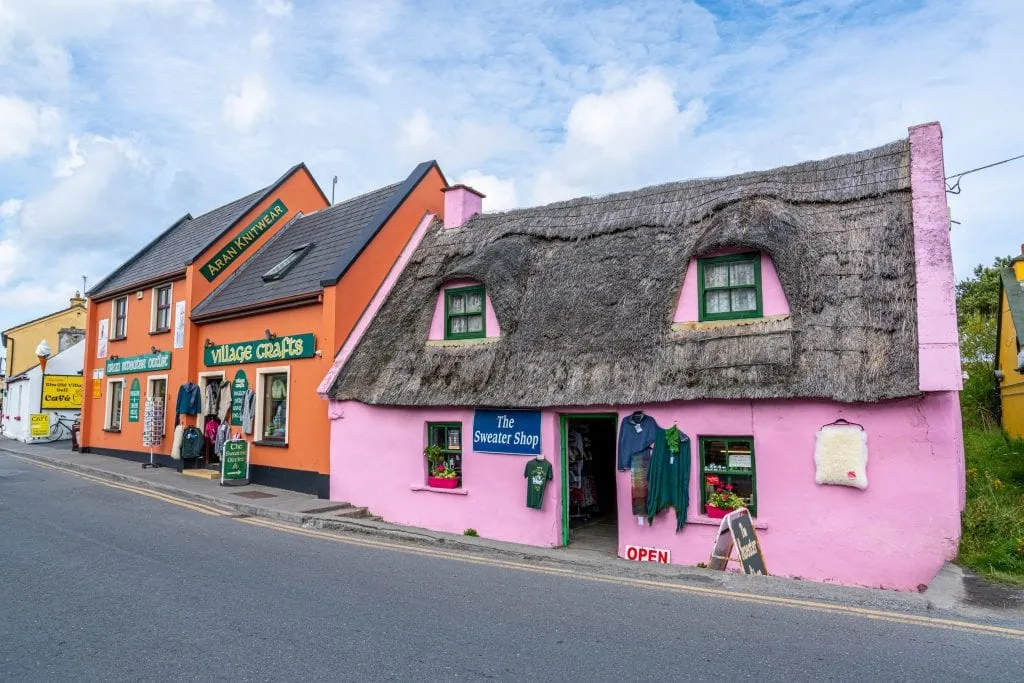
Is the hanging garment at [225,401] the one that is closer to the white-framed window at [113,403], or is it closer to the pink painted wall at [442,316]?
the pink painted wall at [442,316]

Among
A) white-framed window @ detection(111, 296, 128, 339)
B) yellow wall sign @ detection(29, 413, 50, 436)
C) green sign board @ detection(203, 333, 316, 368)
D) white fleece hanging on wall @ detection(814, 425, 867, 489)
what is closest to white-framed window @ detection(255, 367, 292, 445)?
green sign board @ detection(203, 333, 316, 368)

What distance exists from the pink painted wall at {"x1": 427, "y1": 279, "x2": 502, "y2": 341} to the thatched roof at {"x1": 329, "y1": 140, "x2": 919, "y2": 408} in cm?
17

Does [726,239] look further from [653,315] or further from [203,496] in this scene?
[203,496]

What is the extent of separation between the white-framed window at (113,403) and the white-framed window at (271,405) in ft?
29.4

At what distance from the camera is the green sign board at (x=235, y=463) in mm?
14812

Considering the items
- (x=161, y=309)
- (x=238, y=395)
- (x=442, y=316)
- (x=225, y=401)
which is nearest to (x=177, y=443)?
(x=225, y=401)

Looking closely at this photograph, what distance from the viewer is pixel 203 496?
1332 cm

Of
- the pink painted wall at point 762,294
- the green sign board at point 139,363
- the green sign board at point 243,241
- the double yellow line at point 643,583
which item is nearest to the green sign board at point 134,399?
the green sign board at point 139,363

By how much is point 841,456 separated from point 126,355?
67.9ft

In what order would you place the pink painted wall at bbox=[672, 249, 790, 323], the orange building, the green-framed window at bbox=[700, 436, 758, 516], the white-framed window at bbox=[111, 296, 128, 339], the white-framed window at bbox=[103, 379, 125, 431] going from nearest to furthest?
the green-framed window at bbox=[700, 436, 758, 516], the pink painted wall at bbox=[672, 249, 790, 323], the orange building, the white-framed window at bbox=[111, 296, 128, 339], the white-framed window at bbox=[103, 379, 125, 431]

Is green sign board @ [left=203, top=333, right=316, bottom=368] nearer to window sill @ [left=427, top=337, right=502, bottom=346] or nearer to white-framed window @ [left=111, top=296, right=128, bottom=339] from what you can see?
window sill @ [left=427, top=337, right=502, bottom=346]

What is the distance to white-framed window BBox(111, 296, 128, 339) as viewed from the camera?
2142 cm

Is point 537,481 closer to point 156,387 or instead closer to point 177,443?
point 177,443

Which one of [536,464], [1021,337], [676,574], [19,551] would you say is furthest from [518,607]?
[1021,337]
